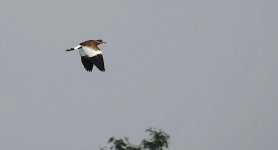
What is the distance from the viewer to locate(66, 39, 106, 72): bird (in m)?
44.6

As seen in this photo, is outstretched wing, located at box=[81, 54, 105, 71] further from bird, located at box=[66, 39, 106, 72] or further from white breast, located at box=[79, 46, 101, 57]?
white breast, located at box=[79, 46, 101, 57]

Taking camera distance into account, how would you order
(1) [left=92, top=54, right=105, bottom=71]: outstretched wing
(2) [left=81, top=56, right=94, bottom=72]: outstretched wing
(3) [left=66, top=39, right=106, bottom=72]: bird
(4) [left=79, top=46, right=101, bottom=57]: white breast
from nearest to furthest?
1. (1) [left=92, top=54, right=105, bottom=71]: outstretched wing
2. (3) [left=66, top=39, right=106, bottom=72]: bird
3. (4) [left=79, top=46, right=101, bottom=57]: white breast
4. (2) [left=81, top=56, right=94, bottom=72]: outstretched wing

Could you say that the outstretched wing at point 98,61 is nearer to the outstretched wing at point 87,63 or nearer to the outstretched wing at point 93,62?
the outstretched wing at point 93,62

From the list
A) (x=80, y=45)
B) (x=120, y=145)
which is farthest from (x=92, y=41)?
(x=120, y=145)

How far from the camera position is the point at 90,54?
44969 mm

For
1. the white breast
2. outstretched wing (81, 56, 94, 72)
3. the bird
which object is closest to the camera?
the bird

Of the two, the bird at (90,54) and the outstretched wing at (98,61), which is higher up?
the bird at (90,54)

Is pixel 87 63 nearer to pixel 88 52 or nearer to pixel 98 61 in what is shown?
pixel 88 52

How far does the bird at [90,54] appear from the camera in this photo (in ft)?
146

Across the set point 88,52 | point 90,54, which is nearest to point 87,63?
point 88,52

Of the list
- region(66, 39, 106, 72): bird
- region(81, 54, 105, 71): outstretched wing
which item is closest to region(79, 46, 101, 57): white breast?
region(66, 39, 106, 72): bird

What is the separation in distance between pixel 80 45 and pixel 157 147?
766cm

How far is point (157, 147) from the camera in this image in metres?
39.8

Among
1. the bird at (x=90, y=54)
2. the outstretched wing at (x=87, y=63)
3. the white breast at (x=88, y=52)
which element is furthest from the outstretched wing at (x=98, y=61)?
the outstretched wing at (x=87, y=63)
